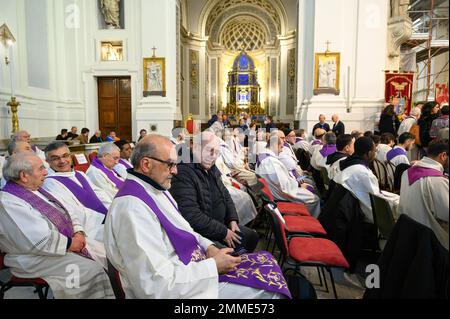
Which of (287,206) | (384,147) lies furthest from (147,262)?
(384,147)

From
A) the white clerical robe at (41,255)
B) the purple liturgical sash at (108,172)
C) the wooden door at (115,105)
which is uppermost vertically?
the wooden door at (115,105)

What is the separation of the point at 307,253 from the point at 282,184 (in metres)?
1.92

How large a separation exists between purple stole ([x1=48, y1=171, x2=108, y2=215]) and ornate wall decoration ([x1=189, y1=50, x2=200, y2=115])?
49.8 feet

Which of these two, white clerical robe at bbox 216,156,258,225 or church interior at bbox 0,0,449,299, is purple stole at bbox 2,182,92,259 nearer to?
church interior at bbox 0,0,449,299

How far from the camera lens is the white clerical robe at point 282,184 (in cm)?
455

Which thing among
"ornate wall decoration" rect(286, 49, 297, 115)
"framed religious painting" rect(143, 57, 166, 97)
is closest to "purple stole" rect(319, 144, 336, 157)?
"framed religious painting" rect(143, 57, 166, 97)

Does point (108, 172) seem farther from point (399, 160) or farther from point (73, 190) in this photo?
point (399, 160)

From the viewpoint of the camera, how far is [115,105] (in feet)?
40.3

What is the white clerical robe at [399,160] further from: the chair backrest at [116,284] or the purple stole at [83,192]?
the chair backrest at [116,284]

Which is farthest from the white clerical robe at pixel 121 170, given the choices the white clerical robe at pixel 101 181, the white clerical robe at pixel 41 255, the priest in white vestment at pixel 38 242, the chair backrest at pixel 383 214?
the chair backrest at pixel 383 214

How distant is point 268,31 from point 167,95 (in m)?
10.8

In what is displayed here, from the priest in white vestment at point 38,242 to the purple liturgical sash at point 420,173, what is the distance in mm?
2455
